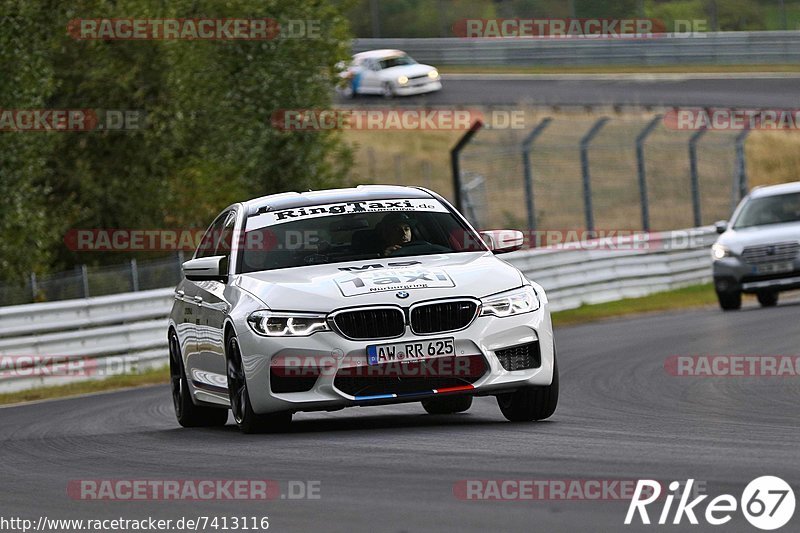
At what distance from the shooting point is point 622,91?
47.5 meters

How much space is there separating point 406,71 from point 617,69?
647 cm

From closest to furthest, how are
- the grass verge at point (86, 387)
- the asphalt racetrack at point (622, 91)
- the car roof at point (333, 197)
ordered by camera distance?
the car roof at point (333, 197) → the grass verge at point (86, 387) → the asphalt racetrack at point (622, 91)

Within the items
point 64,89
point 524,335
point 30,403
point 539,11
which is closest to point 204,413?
point 524,335

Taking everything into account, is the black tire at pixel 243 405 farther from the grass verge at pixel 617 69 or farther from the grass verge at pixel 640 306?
the grass verge at pixel 617 69

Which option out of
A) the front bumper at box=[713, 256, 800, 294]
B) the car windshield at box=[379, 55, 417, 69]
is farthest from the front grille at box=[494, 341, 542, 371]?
the car windshield at box=[379, 55, 417, 69]

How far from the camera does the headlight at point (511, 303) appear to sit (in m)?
10.0

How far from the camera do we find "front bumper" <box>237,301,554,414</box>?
32.3 feet

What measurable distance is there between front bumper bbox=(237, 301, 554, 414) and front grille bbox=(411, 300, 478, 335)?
0.05 meters

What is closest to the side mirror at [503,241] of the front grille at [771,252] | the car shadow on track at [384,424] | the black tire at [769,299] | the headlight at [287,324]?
the car shadow on track at [384,424]

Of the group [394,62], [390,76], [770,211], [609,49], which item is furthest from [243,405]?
[609,49]

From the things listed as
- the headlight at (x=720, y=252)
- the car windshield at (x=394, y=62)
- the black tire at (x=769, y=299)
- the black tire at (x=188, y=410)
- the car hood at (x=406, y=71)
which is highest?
the black tire at (x=188, y=410)

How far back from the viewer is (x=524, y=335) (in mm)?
10156

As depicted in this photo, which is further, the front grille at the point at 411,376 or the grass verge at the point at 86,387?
the grass verge at the point at 86,387

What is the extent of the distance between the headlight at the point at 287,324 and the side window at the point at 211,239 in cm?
234
